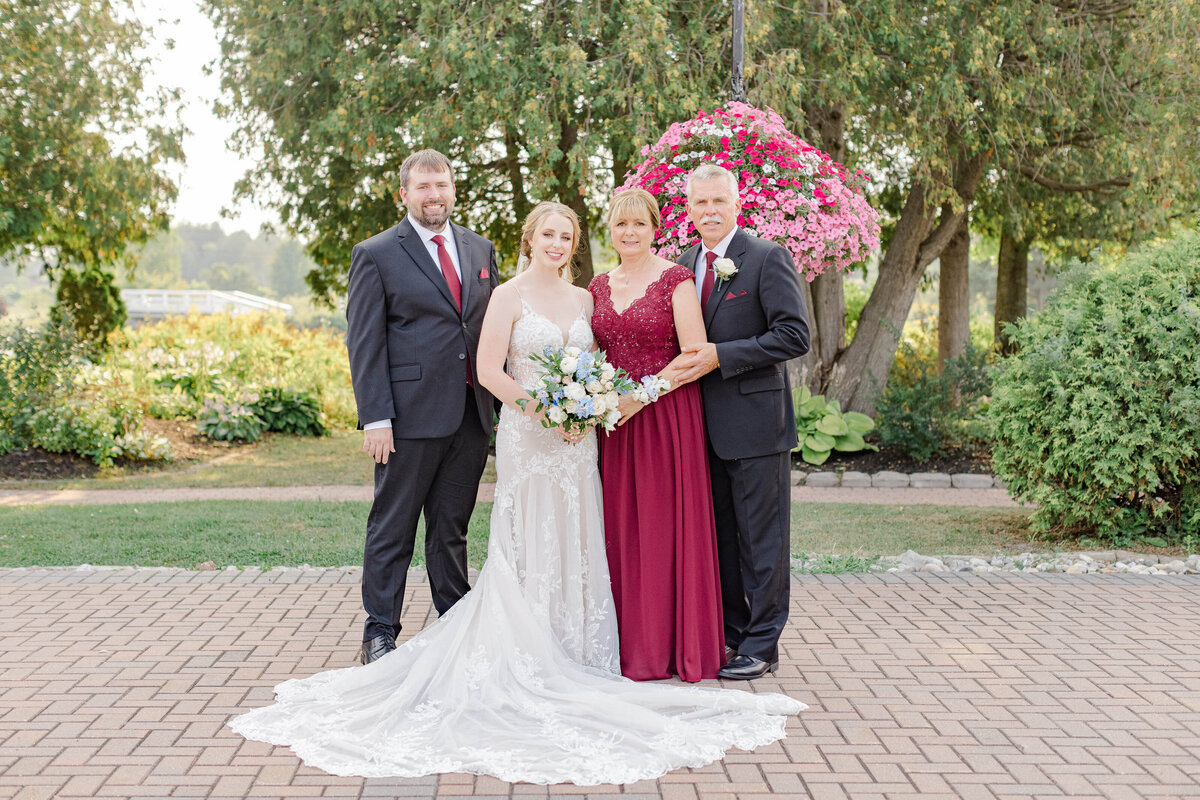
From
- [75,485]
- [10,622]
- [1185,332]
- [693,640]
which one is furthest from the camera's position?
[75,485]

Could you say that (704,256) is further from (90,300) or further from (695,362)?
(90,300)

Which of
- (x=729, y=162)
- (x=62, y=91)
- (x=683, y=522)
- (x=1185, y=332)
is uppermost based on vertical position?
(x=62, y=91)

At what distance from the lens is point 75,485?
10000mm

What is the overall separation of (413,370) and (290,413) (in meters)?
10.7

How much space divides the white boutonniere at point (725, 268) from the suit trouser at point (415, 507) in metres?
1.18

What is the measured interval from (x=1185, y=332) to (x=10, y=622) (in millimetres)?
6957

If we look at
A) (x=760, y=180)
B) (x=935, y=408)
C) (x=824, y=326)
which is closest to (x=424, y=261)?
(x=760, y=180)

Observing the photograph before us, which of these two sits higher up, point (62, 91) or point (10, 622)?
point (62, 91)

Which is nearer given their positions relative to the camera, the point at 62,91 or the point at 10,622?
the point at 10,622

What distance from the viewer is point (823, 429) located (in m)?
10.9

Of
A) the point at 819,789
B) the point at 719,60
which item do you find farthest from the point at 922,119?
the point at 819,789

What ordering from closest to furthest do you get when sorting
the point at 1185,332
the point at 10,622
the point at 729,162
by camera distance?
the point at 10,622 < the point at 1185,332 < the point at 729,162

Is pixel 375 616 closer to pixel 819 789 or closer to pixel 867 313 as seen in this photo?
pixel 819 789

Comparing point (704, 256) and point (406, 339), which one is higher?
point (704, 256)
